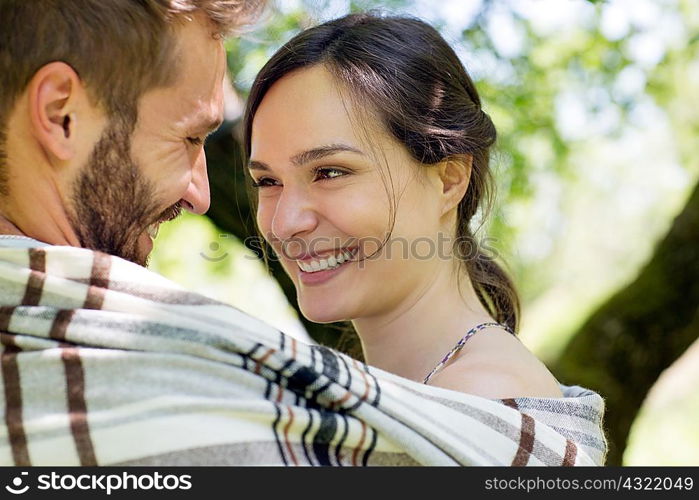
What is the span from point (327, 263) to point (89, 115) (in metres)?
0.96

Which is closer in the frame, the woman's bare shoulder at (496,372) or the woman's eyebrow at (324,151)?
the woman's bare shoulder at (496,372)

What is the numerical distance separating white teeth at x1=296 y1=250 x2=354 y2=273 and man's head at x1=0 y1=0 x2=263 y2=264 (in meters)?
0.75

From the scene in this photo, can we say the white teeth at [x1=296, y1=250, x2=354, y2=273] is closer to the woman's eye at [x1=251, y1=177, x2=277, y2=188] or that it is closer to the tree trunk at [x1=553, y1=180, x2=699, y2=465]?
the woman's eye at [x1=251, y1=177, x2=277, y2=188]

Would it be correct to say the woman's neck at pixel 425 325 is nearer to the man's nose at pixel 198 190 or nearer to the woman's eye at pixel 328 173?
the woman's eye at pixel 328 173

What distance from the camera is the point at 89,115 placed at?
1.72 metres

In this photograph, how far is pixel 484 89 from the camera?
16.1ft

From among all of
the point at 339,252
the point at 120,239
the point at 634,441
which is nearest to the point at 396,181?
the point at 339,252

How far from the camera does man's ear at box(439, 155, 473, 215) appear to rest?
2.60 m

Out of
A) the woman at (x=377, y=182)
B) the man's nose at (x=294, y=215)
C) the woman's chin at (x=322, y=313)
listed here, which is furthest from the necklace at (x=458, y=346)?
the man's nose at (x=294, y=215)

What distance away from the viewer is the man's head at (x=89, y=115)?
170 cm

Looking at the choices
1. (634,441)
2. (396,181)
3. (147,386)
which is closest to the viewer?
(147,386)

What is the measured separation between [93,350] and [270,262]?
7.17 ft

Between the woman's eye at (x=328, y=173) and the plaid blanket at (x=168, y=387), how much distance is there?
954 millimetres
